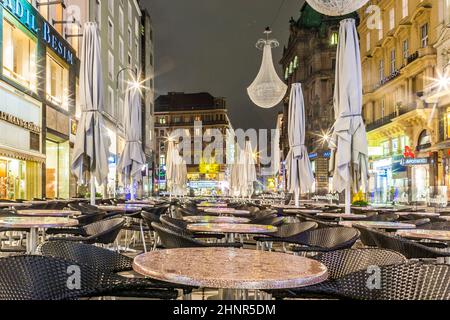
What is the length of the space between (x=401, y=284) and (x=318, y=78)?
56.5m

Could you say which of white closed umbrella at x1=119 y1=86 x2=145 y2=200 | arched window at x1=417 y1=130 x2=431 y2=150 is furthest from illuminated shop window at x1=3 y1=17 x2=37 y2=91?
arched window at x1=417 y1=130 x2=431 y2=150

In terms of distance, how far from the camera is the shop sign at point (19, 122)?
1809cm

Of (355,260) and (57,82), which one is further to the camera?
(57,82)

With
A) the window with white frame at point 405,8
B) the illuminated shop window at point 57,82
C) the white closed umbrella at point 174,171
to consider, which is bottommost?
the white closed umbrella at point 174,171

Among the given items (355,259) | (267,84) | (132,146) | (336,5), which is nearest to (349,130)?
(336,5)

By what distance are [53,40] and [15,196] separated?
27.4 ft

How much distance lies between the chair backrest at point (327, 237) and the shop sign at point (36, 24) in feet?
54.2

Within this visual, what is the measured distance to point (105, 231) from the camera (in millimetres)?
5734

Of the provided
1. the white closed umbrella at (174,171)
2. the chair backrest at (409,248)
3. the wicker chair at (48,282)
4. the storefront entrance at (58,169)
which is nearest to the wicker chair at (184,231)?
the chair backrest at (409,248)

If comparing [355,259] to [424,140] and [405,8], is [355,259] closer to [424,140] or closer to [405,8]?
[424,140]

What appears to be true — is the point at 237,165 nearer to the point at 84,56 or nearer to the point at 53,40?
the point at 53,40

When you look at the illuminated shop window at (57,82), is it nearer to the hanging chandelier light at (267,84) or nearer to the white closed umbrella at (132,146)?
the white closed umbrella at (132,146)

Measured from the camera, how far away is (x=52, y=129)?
23.4 metres

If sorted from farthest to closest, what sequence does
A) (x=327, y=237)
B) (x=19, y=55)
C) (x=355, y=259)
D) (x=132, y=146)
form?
(x=19, y=55), (x=132, y=146), (x=327, y=237), (x=355, y=259)
